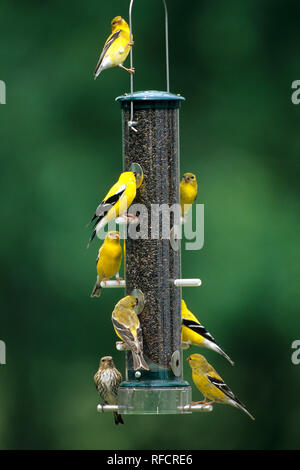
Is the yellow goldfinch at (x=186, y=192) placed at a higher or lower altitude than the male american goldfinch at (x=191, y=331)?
higher

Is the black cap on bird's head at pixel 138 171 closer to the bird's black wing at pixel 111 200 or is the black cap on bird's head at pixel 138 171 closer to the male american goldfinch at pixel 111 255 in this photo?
the bird's black wing at pixel 111 200

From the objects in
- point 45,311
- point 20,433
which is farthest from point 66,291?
point 20,433

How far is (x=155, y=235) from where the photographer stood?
Answer: 7.84 meters

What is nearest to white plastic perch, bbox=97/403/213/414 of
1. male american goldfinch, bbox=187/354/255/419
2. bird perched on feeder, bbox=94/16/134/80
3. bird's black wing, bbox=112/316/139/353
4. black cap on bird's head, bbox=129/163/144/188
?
bird's black wing, bbox=112/316/139/353

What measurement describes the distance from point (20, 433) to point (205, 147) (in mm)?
3060

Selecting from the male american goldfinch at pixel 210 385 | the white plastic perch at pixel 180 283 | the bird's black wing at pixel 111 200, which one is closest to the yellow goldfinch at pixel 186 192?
the white plastic perch at pixel 180 283

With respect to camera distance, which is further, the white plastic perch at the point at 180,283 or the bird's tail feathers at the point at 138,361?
the white plastic perch at the point at 180,283

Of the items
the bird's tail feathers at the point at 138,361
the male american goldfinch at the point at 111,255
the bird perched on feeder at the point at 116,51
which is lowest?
the bird's tail feathers at the point at 138,361

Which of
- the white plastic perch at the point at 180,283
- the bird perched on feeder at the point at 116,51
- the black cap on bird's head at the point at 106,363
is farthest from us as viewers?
the bird perched on feeder at the point at 116,51

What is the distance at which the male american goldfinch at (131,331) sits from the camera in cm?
752

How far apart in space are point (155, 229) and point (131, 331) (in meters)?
0.61

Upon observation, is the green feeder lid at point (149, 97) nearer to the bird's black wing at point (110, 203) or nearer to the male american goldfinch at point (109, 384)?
the bird's black wing at point (110, 203)

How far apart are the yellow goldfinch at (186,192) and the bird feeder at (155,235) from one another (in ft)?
1.15

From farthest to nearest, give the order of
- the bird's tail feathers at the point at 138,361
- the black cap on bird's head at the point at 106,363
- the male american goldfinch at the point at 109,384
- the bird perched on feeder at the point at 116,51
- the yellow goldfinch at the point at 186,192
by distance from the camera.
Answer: the bird perched on feeder at the point at 116,51 < the yellow goldfinch at the point at 186,192 < the black cap on bird's head at the point at 106,363 < the male american goldfinch at the point at 109,384 < the bird's tail feathers at the point at 138,361
